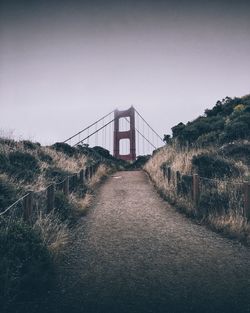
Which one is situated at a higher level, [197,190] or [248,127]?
[248,127]

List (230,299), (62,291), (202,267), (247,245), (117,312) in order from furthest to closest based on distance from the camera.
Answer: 1. (247,245)
2. (202,267)
3. (62,291)
4. (230,299)
5. (117,312)

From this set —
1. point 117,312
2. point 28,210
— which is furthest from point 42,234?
point 117,312

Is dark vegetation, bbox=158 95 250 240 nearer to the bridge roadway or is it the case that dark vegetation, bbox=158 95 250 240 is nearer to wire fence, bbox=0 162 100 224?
the bridge roadway

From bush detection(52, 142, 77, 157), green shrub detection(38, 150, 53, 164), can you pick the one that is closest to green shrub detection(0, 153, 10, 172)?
green shrub detection(38, 150, 53, 164)

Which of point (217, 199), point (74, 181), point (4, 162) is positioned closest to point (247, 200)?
point (217, 199)

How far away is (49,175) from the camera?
10859 millimetres

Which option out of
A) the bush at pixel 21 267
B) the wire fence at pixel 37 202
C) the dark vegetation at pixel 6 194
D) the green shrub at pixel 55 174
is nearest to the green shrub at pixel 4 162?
the green shrub at pixel 55 174

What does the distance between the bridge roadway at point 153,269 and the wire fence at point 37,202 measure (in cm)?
104

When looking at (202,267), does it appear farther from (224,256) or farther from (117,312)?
(117,312)

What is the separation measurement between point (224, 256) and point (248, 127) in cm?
1213

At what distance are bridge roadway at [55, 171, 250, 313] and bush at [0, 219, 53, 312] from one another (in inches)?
14.5

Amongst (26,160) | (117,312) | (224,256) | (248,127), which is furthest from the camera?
(248,127)

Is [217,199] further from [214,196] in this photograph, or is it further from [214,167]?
[214,167]

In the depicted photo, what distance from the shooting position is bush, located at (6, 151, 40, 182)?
911 cm
